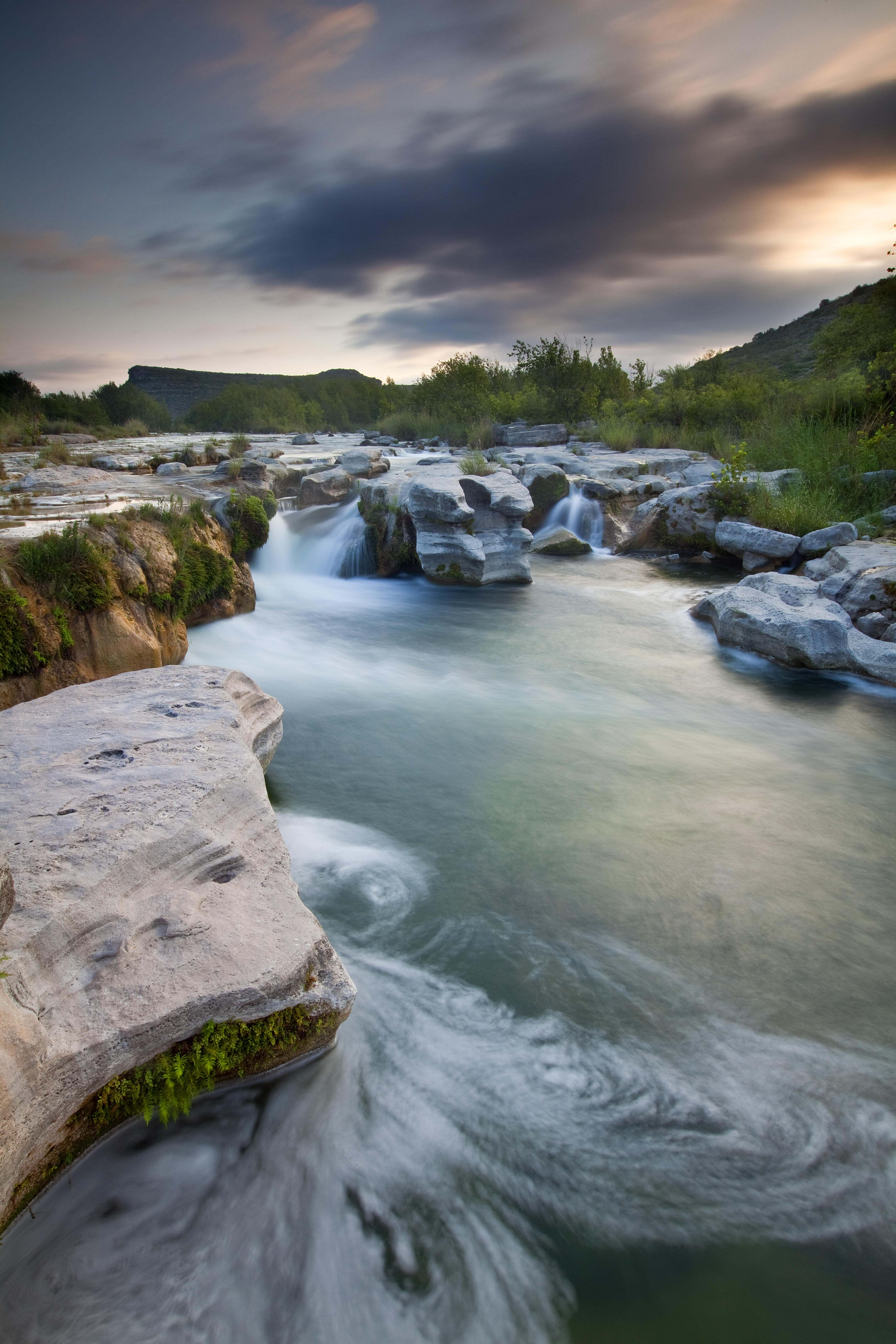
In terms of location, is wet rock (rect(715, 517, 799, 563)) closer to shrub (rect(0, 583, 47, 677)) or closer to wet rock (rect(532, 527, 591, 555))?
wet rock (rect(532, 527, 591, 555))

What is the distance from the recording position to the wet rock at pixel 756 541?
11.2 meters

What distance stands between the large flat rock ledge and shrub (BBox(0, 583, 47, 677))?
5.22 feet

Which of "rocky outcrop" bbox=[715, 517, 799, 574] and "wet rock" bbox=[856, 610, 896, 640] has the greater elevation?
"rocky outcrop" bbox=[715, 517, 799, 574]

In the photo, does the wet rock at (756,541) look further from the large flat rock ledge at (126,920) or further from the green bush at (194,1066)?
the green bush at (194,1066)

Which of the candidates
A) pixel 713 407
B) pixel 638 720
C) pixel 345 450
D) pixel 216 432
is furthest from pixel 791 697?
pixel 216 432

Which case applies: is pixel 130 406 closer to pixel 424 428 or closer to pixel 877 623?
pixel 424 428

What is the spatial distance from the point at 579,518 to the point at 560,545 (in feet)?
4.35

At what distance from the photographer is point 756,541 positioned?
1160 centimetres

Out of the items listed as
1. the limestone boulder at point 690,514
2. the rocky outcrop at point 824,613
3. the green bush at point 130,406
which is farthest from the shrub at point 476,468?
the green bush at point 130,406

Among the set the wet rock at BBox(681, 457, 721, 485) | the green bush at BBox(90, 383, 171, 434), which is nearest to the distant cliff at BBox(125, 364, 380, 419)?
the green bush at BBox(90, 383, 171, 434)

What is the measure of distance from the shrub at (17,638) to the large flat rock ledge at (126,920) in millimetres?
1590

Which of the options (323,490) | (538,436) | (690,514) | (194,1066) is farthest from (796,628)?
(538,436)

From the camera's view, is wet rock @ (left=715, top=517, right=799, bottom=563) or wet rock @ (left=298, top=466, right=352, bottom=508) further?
wet rock @ (left=298, top=466, right=352, bottom=508)

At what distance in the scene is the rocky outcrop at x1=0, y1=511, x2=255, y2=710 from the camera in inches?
211
